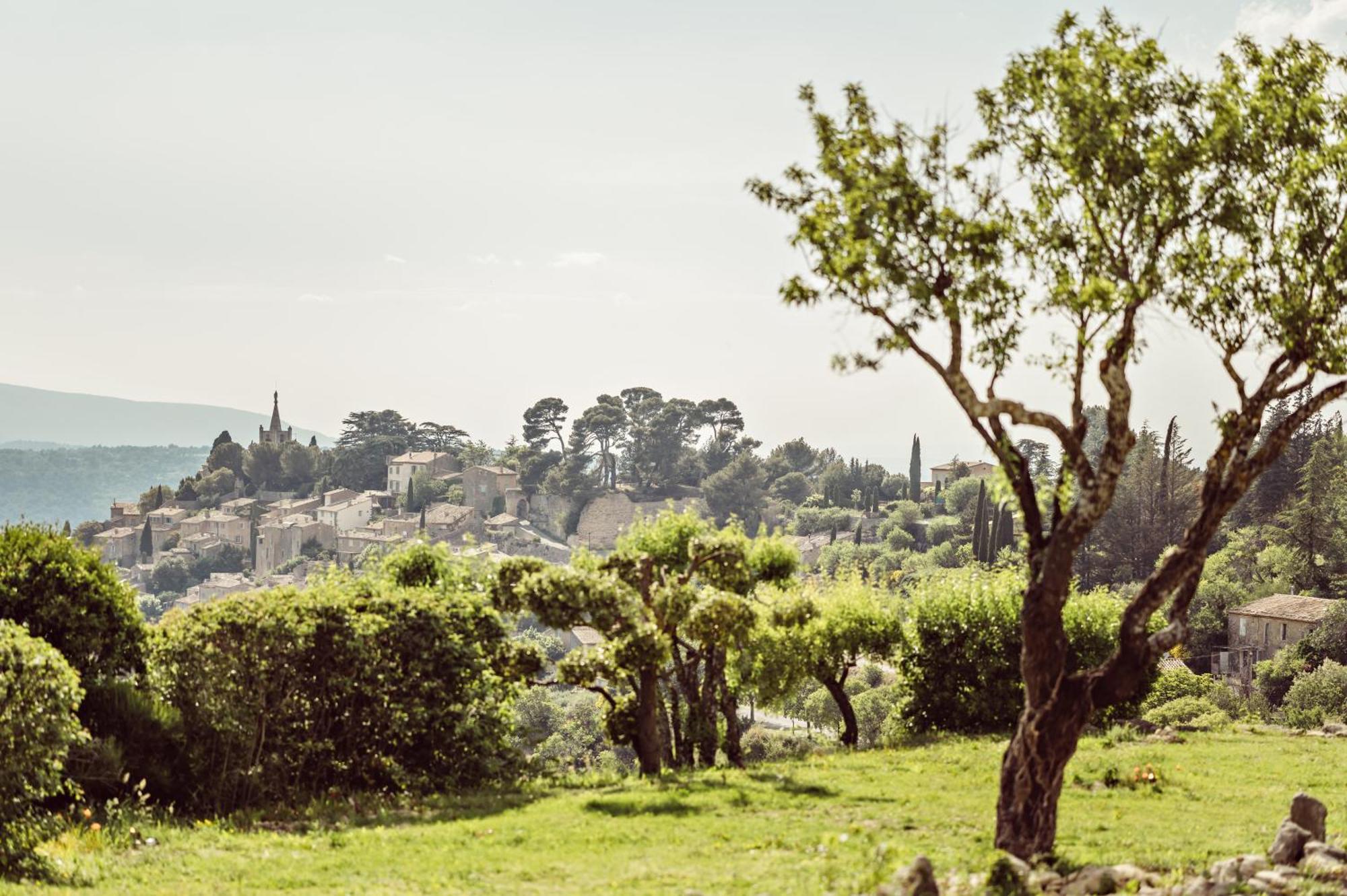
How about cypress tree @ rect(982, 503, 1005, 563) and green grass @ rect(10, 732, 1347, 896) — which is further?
cypress tree @ rect(982, 503, 1005, 563)

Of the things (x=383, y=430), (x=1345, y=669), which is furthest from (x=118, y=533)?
(x=1345, y=669)

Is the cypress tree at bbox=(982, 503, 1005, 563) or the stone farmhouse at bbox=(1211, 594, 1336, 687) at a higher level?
the cypress tree at bbox=(982, 503, 1005, 563)

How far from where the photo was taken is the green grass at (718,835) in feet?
25.3

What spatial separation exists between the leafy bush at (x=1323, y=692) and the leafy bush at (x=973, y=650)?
66.6 feet

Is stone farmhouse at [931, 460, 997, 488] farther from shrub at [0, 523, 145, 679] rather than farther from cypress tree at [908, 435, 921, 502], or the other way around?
shrub at [0, 523, 145, 679]

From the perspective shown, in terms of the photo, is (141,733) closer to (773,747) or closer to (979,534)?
(773,747)

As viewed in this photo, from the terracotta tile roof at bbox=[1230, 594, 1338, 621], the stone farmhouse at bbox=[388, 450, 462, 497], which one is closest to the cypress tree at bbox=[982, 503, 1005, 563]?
the terracotta tile roof at bbox=[1230, 594, 1338, 621]

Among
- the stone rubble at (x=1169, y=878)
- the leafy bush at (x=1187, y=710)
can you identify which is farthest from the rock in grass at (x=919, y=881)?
the leafy bush at (x=1187, y=710)

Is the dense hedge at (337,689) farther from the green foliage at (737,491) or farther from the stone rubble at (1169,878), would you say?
the green foliage at (737,491)

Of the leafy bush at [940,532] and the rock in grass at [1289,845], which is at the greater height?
the leafy bush at [940,532]

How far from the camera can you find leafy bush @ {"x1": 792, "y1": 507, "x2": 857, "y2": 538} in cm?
11888

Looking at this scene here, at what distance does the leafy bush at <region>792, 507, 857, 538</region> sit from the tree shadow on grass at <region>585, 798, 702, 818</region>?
107m

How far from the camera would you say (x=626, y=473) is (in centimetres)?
14412

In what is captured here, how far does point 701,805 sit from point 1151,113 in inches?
255
